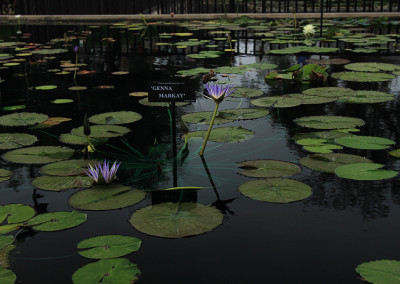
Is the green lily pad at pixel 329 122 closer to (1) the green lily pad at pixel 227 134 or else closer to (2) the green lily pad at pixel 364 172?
(1) the green lily pad at pixel 227 134

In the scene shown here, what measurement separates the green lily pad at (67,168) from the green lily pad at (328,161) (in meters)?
1.16

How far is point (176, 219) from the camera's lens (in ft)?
6.63

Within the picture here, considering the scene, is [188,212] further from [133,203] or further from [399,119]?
[399,119]

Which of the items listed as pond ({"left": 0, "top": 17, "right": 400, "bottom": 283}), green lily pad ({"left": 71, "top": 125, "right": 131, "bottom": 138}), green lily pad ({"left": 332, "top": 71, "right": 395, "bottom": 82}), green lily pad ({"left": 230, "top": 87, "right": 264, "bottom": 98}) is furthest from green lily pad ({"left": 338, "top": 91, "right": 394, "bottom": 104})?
green lily pad ({"left": 71, "top": 125, "right": 131, "bottom": 138})

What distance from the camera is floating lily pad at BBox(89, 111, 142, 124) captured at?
3.49 meters

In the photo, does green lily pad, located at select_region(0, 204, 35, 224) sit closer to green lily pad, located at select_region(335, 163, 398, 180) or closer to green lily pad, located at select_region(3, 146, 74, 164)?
green lily pad, located at select_region(3, 146, 74, 164)

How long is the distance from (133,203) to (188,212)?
0.28 m

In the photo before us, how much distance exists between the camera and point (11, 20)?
13953 millimetres

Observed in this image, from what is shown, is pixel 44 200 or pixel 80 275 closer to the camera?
pixel 80 275

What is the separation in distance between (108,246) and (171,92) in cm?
100

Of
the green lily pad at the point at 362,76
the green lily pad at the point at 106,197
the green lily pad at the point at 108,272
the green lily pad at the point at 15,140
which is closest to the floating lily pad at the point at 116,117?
the green lily pad at the point at 15,140

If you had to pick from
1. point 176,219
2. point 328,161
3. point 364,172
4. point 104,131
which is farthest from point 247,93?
point 176,219

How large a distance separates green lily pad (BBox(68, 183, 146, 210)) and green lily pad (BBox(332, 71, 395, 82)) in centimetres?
300

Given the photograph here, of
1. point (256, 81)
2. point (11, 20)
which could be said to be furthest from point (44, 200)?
point (11, 20)
